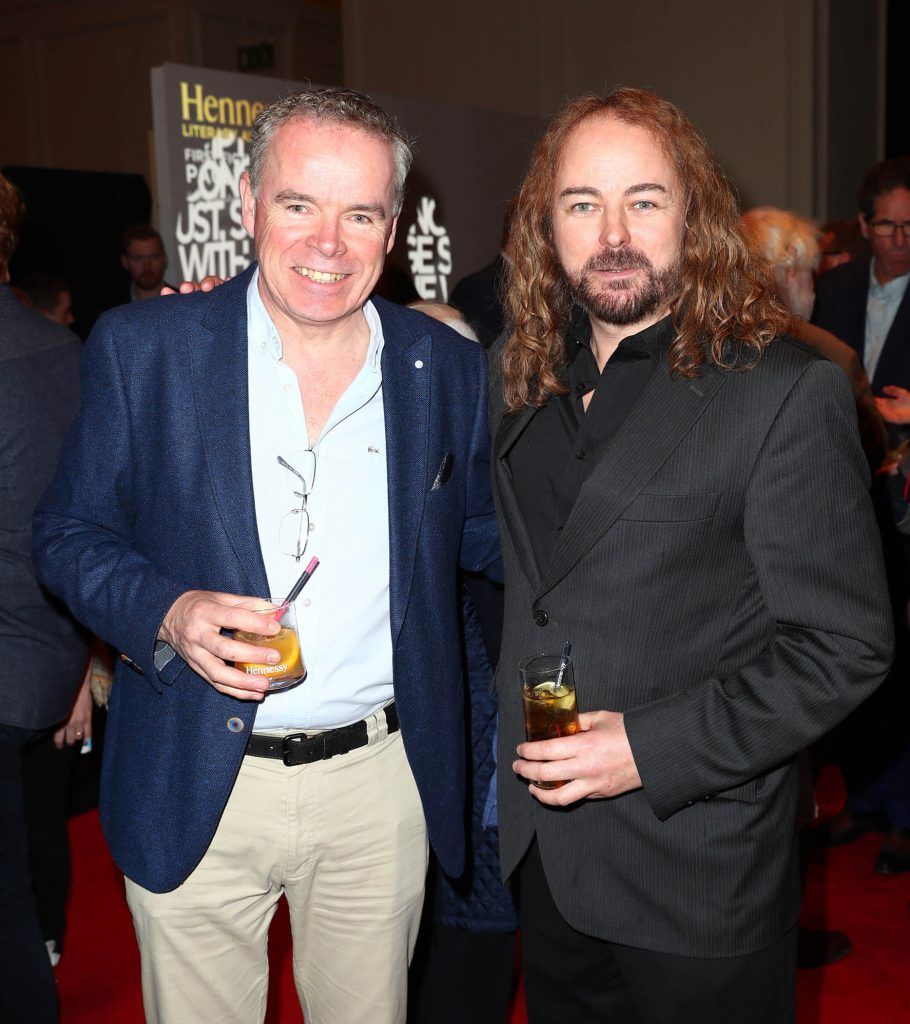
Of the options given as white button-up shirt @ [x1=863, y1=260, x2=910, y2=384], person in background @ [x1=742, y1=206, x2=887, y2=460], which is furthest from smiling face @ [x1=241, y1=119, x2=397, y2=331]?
white button-up shirt @ [x1=863, y1=260, x2=910, y2=384]

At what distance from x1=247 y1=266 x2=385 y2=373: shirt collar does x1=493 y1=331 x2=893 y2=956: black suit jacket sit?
44 centimetres

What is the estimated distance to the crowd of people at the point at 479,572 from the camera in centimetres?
154

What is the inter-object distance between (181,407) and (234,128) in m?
3.47

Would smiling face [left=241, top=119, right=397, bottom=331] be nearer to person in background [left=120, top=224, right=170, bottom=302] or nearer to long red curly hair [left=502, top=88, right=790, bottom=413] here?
long red curly hair [left=502, top=88, right=790, bottom=413]

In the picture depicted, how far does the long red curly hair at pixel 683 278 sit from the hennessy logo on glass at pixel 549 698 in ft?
1.54

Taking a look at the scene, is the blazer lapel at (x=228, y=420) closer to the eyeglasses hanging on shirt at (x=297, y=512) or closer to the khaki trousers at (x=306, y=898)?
the eyeglasses hanging on shirt at (x=297, y=512)

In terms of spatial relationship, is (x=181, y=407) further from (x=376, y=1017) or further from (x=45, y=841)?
(x=45, y=841)

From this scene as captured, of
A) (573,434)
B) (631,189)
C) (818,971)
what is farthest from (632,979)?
(818,971)

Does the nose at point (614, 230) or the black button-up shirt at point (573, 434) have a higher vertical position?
the nose at point (614, 230)

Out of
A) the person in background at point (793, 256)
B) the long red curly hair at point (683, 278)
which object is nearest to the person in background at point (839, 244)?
the person in background at point (793, 256)

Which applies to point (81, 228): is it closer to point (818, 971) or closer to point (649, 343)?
point (818, 971)

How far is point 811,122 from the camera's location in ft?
25.6

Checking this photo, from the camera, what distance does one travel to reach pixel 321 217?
1799 millimetres

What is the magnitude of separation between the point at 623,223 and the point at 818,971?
2317mm
